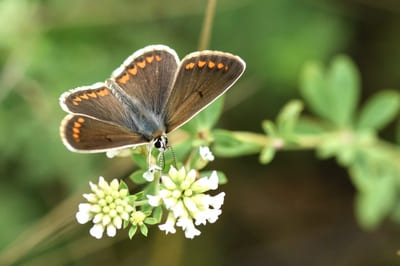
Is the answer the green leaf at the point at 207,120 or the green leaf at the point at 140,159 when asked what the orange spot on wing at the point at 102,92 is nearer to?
the green leaf at the point at 140,159

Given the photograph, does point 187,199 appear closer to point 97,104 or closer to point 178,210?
point 178,210

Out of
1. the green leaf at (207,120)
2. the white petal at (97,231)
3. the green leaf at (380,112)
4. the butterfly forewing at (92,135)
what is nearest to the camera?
the butterfly forewing at (92,135)

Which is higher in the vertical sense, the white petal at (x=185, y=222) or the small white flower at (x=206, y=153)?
the small white flower at (x=206, y=153)

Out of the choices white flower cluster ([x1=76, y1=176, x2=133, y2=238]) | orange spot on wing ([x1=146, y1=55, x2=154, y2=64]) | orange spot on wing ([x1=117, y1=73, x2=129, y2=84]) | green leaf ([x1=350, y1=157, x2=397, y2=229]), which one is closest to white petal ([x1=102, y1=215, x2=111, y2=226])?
white flower cluster ([x1=76, y1=176, x2=133, y2=238])

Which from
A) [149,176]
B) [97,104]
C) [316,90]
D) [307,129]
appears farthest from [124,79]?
[316,90]

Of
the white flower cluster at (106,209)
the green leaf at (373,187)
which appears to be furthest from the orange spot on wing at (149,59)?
Result: the green leaf at (373,187)

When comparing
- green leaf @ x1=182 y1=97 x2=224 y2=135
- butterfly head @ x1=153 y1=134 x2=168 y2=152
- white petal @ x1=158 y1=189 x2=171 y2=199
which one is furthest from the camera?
green leaf @ x1=182 y1=97 x2=224 y2=135

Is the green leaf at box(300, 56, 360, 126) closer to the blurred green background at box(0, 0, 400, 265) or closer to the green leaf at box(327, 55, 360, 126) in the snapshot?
the green leaf at box(327, 55, 360, 126)
